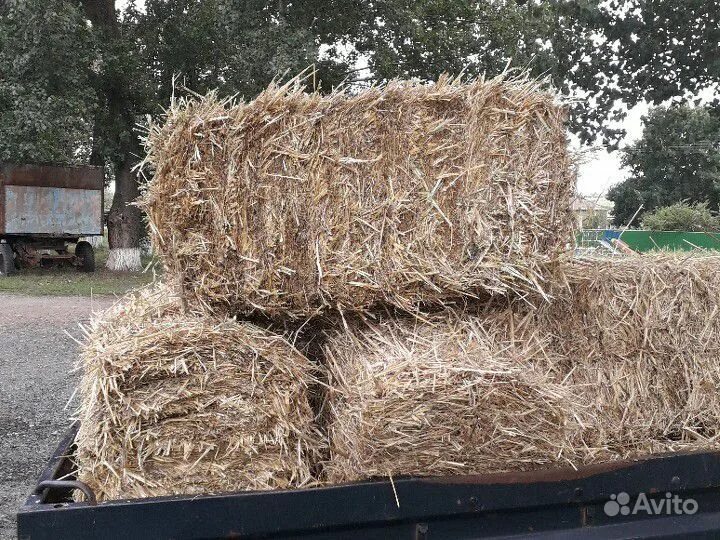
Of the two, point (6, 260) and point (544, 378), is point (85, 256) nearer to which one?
point (6, 260)

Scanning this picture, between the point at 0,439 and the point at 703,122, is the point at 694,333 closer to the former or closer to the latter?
the point at 0,439

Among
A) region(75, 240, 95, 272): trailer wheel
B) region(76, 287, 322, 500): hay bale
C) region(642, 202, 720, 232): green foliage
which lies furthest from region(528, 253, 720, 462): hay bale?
region(75, 240, 95, 272): trailer wheel

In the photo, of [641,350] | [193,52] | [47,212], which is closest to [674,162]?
[193,52]

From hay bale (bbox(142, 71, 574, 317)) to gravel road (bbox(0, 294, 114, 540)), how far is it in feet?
4.75

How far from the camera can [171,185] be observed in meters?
2.68

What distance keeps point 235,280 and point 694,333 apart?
1832 mm

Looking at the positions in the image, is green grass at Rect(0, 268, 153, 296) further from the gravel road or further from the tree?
the tree

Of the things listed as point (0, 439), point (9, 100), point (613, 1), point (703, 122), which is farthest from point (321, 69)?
point (703, 122)

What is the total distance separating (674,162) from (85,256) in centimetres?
3080

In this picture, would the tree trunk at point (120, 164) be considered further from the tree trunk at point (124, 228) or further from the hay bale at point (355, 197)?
the hay bale at point (355, 197)

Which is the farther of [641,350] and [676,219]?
[676,219]

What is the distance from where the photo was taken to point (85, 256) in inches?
802

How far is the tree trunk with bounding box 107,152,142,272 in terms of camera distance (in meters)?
20.9

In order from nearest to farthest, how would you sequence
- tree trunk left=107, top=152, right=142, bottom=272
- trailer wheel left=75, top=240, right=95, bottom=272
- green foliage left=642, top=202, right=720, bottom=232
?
1. green foliage left=642, top=202, right=720, bottom=232
2. trailer wheel left=75, top=240, right=95, bottom=272
3. tree trunk left=107, top=152, right=142, bottom=272
